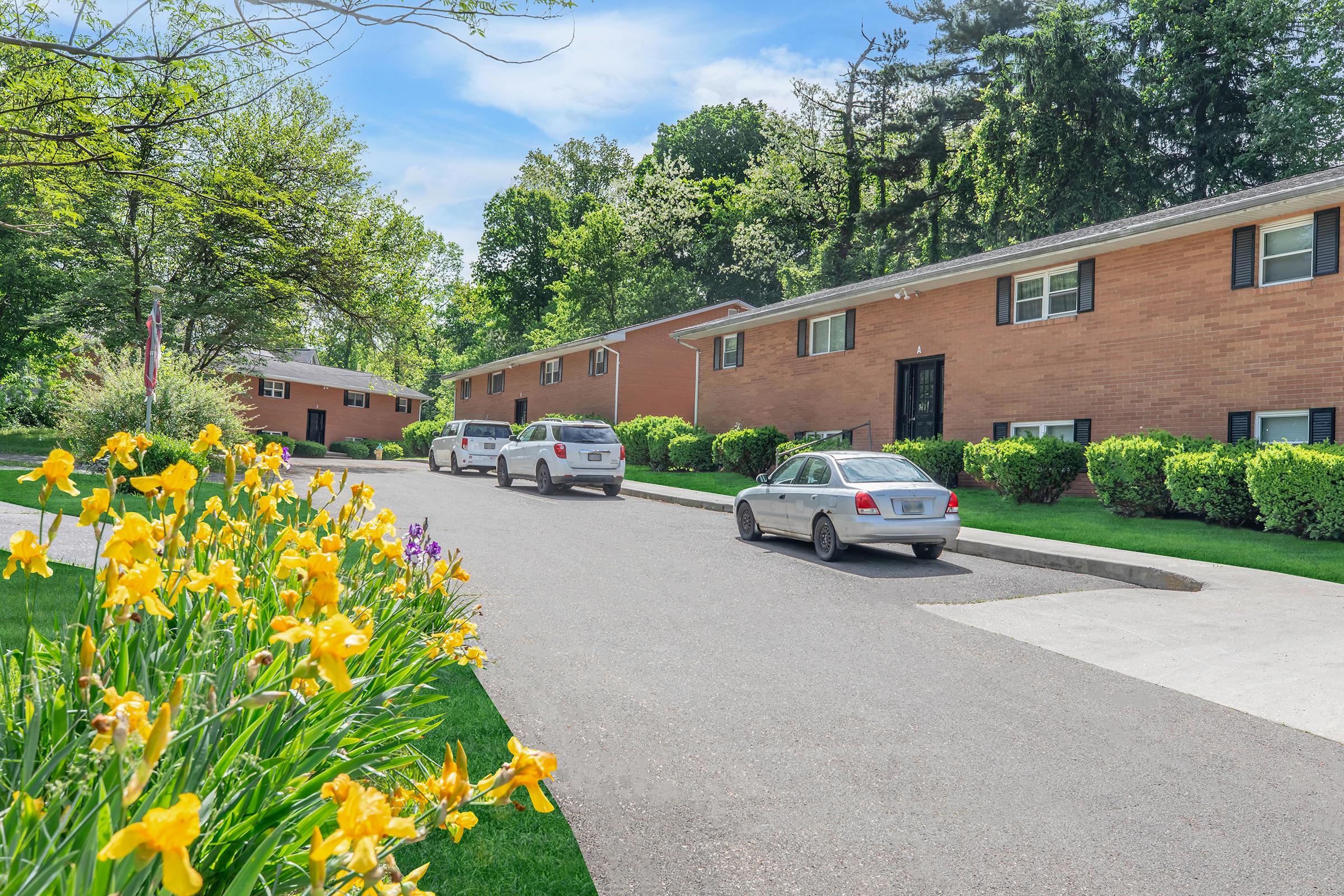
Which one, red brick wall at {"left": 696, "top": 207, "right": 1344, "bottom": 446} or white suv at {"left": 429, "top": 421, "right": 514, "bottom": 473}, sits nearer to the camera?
red brick wall at {"left": 696, "top": 207, "right": 1344, "bottom": 446}

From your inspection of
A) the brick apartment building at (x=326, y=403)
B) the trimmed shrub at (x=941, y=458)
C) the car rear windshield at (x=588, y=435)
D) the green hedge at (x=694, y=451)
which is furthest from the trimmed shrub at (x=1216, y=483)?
the brick apartment building at (x=326, y=403)

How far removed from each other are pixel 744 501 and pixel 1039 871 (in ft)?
32.9

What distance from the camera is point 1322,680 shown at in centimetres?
583

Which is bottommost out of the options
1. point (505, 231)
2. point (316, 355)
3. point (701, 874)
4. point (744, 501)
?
point (701, 874)

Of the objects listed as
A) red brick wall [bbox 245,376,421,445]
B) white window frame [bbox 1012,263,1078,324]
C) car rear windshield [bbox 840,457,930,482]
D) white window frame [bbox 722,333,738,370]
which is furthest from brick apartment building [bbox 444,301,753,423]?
car rear windshield [bbox 840,457,930,482]

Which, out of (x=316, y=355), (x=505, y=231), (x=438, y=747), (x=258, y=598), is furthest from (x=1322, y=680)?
(x=316, y=355)

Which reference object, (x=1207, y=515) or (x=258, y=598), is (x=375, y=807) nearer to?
(x=258, y=598)

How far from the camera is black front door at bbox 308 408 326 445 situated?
164ft

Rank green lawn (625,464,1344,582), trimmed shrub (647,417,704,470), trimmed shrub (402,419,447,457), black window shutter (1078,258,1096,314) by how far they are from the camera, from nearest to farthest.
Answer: green lawn (625,464,1344,582), black window shutter (1078,258,1096,314), trimmed shrub (647,417,704,470), trimmed shrub (402,419,447,457)

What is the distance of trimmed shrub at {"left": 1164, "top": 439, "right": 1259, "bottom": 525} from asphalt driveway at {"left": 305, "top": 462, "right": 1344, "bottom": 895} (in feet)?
24.0

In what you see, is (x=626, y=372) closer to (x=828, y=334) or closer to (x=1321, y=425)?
(x=828, y=334)

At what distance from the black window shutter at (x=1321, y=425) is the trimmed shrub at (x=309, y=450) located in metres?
41.7

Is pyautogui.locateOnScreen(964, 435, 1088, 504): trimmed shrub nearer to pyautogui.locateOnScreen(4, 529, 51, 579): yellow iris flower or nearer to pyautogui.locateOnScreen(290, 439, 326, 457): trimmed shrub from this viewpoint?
pyautogui.locateOnScreen(4, 529, 51, 579): yellow iris flower

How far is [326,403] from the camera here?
5053 centimetres
